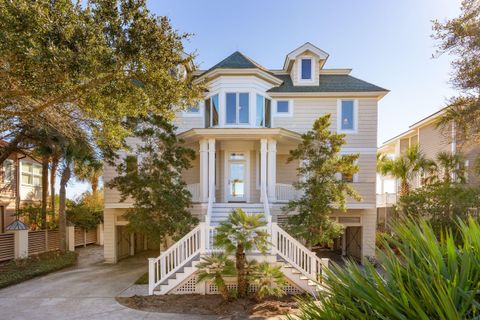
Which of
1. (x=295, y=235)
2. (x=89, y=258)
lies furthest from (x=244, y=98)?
(x=89, y=258)

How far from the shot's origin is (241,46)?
14.0m

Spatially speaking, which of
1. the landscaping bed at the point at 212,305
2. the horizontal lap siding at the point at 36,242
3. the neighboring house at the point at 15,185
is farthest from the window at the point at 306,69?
the neighboring house at the point at 15,185

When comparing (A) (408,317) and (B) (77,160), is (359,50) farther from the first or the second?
(B) (77,160)

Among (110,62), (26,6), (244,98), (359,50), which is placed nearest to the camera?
(26,6)

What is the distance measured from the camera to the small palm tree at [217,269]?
263 inches

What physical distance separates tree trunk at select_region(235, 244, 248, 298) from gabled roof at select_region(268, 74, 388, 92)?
827cm

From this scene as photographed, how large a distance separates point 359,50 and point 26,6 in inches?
421

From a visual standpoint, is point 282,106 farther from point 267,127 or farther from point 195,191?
point 195,191

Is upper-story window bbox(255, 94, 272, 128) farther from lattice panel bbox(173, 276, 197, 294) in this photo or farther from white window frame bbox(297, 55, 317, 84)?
lattice panel bbox(173, 276, 197, 294)

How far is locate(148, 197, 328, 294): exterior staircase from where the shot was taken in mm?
7629

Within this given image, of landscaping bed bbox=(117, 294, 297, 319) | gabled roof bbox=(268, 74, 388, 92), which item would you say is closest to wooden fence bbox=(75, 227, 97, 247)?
landscaping bed bbox=(117, 294, 297, 319)

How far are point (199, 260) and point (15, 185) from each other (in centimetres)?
1500

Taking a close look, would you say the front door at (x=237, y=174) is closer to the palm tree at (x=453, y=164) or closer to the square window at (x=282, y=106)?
the square window at (x=282, y=106)

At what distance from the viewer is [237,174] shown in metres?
13.1
